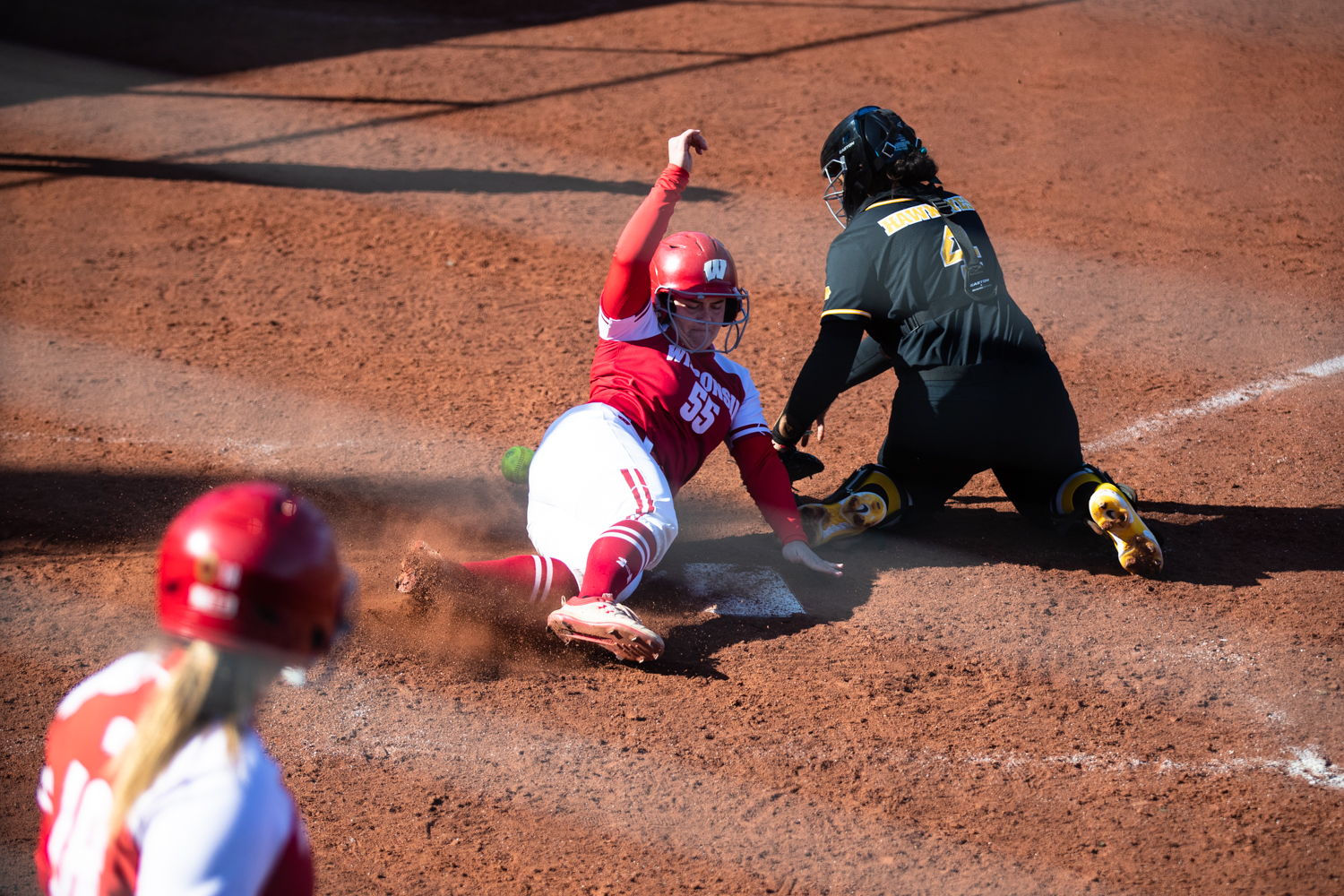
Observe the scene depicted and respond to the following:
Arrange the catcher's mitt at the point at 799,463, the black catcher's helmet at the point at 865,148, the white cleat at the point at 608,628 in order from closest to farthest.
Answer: the white cleat at the point at 608,628 < the black catcher's helmet at the point at 865,148 < the catcher's mitt at the point at 799,463

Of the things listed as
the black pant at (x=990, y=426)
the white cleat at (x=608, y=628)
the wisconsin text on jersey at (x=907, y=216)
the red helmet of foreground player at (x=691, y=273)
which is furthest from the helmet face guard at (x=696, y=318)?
the white cleat at (x=608, y=628)

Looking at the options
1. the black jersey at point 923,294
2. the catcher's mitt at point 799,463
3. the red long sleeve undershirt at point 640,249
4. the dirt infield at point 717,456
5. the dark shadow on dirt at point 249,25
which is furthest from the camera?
the dark shadow on dirt at point 249,25

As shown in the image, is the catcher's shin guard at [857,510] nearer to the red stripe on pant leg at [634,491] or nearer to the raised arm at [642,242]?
the red stripe on pant leg at [634,491]

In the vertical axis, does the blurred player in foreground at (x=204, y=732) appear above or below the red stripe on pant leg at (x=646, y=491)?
above

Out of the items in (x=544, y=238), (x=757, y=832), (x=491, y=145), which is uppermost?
(x=491, y=145)

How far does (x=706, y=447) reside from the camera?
4.07m

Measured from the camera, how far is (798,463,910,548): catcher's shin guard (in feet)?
13.9

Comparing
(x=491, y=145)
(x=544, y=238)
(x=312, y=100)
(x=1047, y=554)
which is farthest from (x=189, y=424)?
(x=312, y=100)

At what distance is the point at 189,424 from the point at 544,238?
2.96 m

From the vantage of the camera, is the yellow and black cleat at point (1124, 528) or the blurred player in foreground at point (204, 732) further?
the yellow and black cleat at point (1124, 528)

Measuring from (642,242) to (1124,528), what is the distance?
2.04 metres

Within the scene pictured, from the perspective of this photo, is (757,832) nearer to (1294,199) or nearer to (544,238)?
(544,238)

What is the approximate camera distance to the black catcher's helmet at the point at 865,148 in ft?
13.8

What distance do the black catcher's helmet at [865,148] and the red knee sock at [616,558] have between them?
1716 mm
